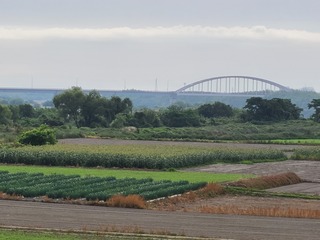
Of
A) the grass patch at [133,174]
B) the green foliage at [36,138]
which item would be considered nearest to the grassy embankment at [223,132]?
the green foliage at [36,138]

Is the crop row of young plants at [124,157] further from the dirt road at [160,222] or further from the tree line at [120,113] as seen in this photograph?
the tree line at [120,113]

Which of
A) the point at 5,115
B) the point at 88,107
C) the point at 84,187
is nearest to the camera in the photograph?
the point at 84,187

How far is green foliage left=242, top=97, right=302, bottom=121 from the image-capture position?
119 m

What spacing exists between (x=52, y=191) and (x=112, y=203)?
380 cm

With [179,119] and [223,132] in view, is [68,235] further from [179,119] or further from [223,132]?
[179,119]

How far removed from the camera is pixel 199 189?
40438mm

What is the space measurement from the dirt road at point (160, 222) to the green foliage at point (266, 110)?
287 ft

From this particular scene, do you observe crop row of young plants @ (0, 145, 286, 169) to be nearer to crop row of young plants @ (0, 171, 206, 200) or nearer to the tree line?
crop row of young plants @ (0, 171, 206, 200)

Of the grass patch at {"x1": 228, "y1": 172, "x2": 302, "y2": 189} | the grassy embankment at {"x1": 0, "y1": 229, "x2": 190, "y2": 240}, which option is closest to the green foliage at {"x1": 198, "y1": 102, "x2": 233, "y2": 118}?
the grass patch at {"x1": 228, "y1": 172, "x2": 302, "y2": 189}

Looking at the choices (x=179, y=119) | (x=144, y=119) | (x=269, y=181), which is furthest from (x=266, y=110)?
(x=269, y=181)

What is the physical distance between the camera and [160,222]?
2886 cm

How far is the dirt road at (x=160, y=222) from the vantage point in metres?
26.5

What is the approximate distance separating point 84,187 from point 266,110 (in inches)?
3285

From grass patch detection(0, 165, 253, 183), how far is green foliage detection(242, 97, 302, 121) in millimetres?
66307
